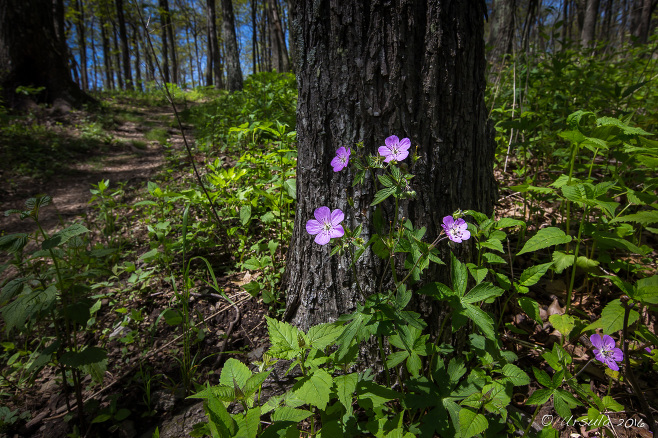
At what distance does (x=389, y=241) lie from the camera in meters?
1.19

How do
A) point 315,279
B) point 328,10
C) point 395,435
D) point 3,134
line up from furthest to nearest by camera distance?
point 3,134
point 315,279
point 328,10
point 395,435

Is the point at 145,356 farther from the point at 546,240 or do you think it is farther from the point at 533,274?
the point at 546,240

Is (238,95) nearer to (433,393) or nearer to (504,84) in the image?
(504,84)

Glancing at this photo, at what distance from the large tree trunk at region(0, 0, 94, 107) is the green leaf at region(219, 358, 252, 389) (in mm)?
8540

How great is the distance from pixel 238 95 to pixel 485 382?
261 inches

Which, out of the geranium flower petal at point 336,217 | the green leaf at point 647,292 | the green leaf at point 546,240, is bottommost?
the green leaf at point 647,292

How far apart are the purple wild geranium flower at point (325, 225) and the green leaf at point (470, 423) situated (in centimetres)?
73

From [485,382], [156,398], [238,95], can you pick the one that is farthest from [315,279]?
[238,95]

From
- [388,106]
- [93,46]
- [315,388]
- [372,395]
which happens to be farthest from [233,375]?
[93,46]

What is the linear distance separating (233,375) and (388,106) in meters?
1.22

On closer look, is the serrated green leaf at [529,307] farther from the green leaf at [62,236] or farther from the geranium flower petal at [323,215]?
the green leaf at [62,236]

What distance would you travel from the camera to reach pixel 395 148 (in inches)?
48.7

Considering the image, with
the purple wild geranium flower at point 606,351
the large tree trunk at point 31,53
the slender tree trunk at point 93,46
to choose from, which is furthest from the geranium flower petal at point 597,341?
the slender tree trunk at point 93,46

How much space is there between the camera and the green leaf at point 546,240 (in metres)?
1.38
